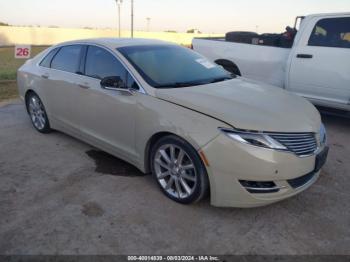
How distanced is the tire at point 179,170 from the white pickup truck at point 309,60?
3605mm

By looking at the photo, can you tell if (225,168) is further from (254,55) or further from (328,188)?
(254,55)

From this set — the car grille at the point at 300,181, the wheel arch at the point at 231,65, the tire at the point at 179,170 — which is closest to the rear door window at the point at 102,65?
the tire at the point at 179,170

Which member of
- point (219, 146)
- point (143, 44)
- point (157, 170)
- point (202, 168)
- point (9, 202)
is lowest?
point (9, 202)

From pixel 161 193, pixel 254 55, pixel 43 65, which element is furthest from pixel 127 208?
pixel 254 55

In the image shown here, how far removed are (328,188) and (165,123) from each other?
2000 mm

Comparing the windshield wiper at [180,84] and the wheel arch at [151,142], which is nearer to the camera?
the wheel arch at [151,142]

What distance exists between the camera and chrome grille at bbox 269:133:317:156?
9.96 ft

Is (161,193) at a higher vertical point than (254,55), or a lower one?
lower

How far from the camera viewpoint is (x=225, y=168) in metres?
3.01

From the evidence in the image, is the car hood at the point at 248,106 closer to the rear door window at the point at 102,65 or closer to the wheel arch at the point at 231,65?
the rear door window at the point at 102,65

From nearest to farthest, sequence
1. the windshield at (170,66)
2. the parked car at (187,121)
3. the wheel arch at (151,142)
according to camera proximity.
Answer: the parked car at (187,121) < the wheel arch at (151,142) < the windshield at (170,66)

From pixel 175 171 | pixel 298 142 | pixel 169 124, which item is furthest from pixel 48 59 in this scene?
pixel 298 142

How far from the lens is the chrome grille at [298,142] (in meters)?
3.04

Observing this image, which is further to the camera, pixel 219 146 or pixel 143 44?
pixel 143 44
